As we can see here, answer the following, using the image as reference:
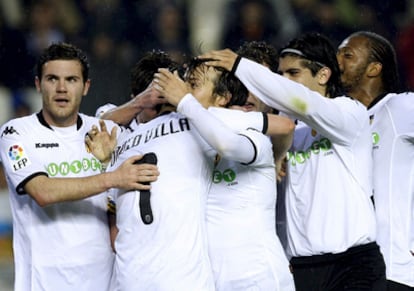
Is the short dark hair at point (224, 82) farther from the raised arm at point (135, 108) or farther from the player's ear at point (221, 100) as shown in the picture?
the raised arm at point (135, 108)

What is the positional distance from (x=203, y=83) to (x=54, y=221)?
1.11m

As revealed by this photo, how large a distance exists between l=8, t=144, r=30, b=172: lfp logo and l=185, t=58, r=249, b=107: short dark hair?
3.26 feet

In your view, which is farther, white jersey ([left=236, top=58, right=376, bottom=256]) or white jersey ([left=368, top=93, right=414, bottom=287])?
white jersey ([left=368, top=93, right=414, bottom=287])

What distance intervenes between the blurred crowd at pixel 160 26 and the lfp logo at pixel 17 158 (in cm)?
400

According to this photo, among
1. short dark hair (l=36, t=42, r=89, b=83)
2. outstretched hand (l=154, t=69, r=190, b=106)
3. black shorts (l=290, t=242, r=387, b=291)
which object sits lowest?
black shorts (l=290, t=242, r=387, b=291)

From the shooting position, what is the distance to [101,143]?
609 cm

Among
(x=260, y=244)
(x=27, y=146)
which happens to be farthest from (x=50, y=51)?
(x=260, y=244)

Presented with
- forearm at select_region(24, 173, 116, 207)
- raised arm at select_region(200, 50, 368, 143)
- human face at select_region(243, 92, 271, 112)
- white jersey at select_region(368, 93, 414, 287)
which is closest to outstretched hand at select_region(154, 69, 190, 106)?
raised arm at select_region(200, 50, 368, 143)

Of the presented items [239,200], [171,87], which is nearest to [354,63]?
[239,200]

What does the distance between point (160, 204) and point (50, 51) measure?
1.30 meters

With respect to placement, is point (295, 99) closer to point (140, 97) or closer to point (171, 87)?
point (171, 87)

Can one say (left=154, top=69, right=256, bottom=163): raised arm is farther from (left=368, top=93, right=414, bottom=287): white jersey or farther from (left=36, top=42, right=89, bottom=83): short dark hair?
(left=368, top=93, right=414, bottom=287): white jersey

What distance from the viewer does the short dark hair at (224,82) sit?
5.57 meters

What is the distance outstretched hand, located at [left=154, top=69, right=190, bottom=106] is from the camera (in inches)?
210
